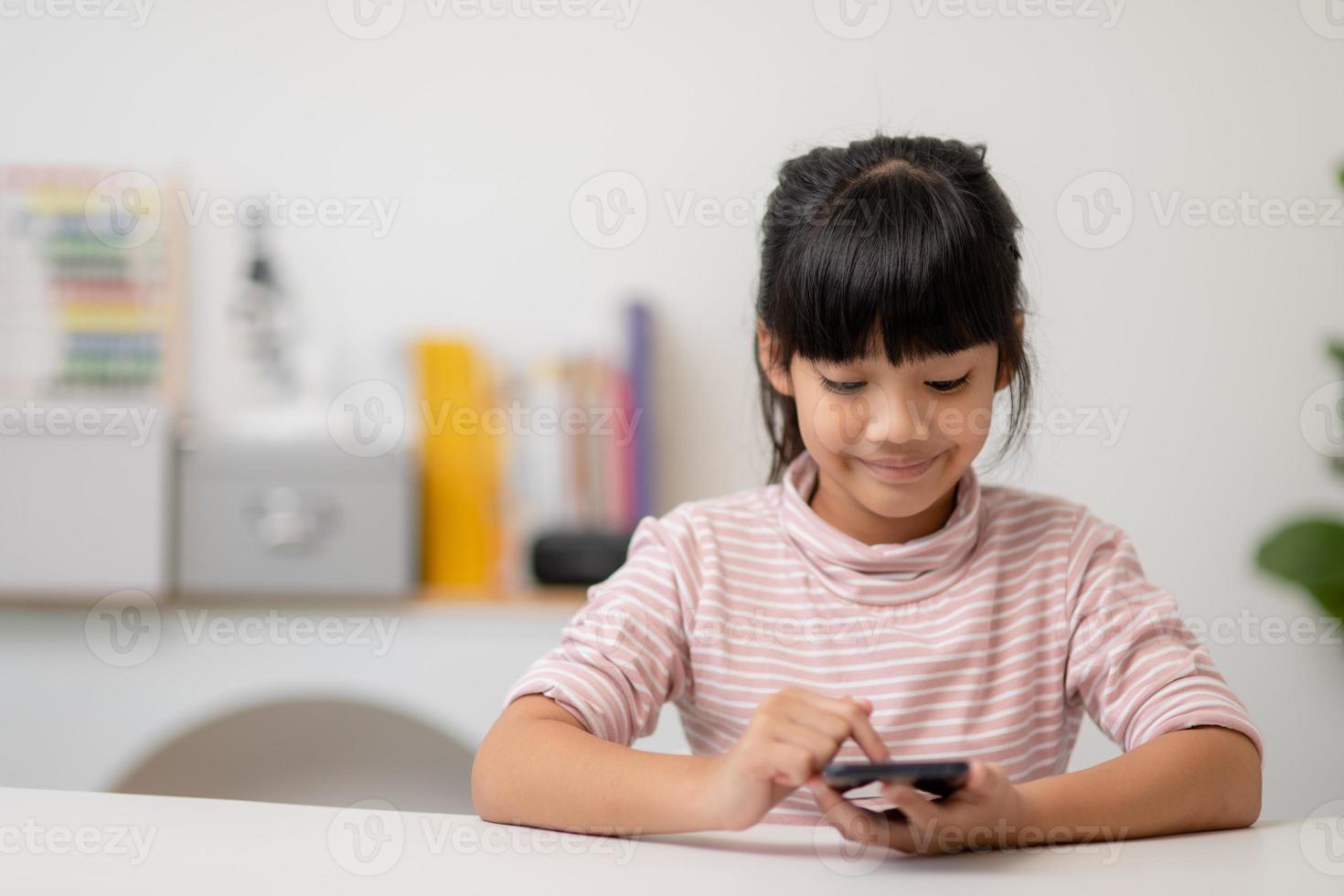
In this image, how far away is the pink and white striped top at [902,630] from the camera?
0.94 meters

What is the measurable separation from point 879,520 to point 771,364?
16 cm

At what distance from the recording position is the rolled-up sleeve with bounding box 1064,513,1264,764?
0.86 m

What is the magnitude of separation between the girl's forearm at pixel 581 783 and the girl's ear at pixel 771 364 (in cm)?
34

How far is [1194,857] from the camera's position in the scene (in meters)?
0.67

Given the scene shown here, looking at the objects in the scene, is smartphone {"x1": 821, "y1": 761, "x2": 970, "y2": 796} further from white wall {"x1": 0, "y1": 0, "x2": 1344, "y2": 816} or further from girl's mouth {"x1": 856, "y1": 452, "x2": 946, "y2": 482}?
white wall {"x1": 0, "y1": 0, "x2": 1344, "y2": 816}

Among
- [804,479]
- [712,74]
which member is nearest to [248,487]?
[712,74]

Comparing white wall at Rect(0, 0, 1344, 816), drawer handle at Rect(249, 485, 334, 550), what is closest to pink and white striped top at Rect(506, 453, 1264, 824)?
white wall at Rect(0, 0, 1344, 816)

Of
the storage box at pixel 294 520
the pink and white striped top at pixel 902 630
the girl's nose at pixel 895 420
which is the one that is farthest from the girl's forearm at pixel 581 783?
the storage box at pixel 294 520

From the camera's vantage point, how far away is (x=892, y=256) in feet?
2.90

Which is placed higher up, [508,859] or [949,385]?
Answer: [949,385]

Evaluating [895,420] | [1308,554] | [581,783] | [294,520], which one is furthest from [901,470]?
[294,520]

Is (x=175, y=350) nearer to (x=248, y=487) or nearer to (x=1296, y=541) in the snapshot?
(x=248, y=487)

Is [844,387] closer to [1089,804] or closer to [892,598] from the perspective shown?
[892,598]

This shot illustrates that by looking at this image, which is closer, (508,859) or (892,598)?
(508,859)
